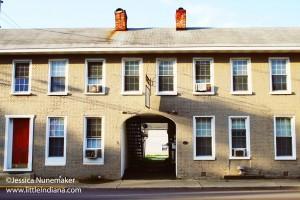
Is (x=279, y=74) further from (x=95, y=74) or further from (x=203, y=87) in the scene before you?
(x=95, y=74)

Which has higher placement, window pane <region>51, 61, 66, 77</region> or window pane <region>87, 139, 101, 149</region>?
window pane <region>51, 61, 66, 77</region>

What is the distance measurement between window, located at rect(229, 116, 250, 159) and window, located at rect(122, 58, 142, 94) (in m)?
4.91

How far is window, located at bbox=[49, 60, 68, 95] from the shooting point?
2050 centimetres

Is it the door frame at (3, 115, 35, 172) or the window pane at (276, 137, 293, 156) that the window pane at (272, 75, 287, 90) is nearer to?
the window pane at (276, 137, 293, 156)

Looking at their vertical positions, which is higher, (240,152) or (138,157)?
(240,152)

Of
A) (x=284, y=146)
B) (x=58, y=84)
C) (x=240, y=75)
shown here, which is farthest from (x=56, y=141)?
(x=284, y=146)

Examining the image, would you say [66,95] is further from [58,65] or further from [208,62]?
[208,62]

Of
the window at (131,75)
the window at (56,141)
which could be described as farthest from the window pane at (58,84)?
the window at (131,75)

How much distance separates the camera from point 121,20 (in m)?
23.8

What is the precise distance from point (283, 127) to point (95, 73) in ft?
31.6

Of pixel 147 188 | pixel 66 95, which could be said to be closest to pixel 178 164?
pixel 147 188

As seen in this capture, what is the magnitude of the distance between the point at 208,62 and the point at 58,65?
7536 millimetres

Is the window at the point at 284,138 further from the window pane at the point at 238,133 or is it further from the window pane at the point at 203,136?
the window pane at the point at 203,136

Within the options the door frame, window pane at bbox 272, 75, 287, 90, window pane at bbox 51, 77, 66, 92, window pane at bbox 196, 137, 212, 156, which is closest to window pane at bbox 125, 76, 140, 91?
window pane at bbox 51, 77, 66, 92
